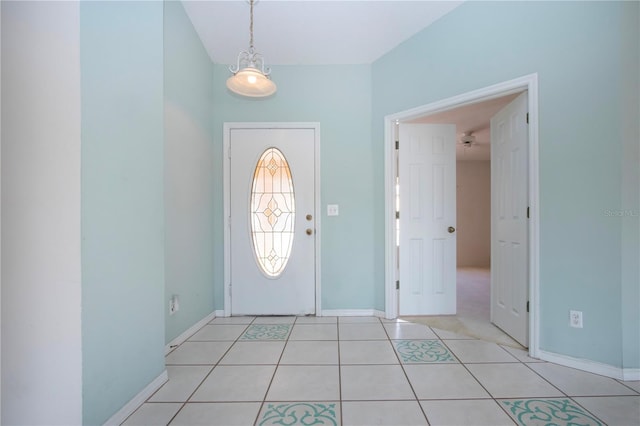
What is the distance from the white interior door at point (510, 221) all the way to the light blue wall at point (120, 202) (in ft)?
8.27

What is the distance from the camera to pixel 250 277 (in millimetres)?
2889

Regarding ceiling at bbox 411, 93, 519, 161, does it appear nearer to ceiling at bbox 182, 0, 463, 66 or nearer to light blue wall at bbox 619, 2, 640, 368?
light blue wall at bbox 619, 2, 640, 368

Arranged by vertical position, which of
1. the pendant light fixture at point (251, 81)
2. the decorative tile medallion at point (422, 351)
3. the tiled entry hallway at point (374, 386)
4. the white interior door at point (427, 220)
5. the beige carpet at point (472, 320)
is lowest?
the beige carpet at point (472, 320)

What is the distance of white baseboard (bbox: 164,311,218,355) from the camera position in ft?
6.81

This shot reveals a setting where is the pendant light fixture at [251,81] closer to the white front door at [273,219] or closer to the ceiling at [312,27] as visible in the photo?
the ceiling at [312,27]

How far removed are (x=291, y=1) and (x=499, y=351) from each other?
309 cm

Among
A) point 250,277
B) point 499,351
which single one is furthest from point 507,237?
point 250,277

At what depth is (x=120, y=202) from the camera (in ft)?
4.38

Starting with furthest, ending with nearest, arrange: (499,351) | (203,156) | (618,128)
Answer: (203,156), (499,351), (618,128)

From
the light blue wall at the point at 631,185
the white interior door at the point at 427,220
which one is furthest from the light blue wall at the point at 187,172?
the light blue wall at the point at 631,185

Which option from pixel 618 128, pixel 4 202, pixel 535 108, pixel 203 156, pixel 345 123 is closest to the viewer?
pixel 4 202

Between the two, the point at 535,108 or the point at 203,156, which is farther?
the point at 203,156

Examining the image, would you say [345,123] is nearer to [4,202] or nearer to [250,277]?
[250,277]

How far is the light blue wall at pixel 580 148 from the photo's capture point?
64.9 inches
